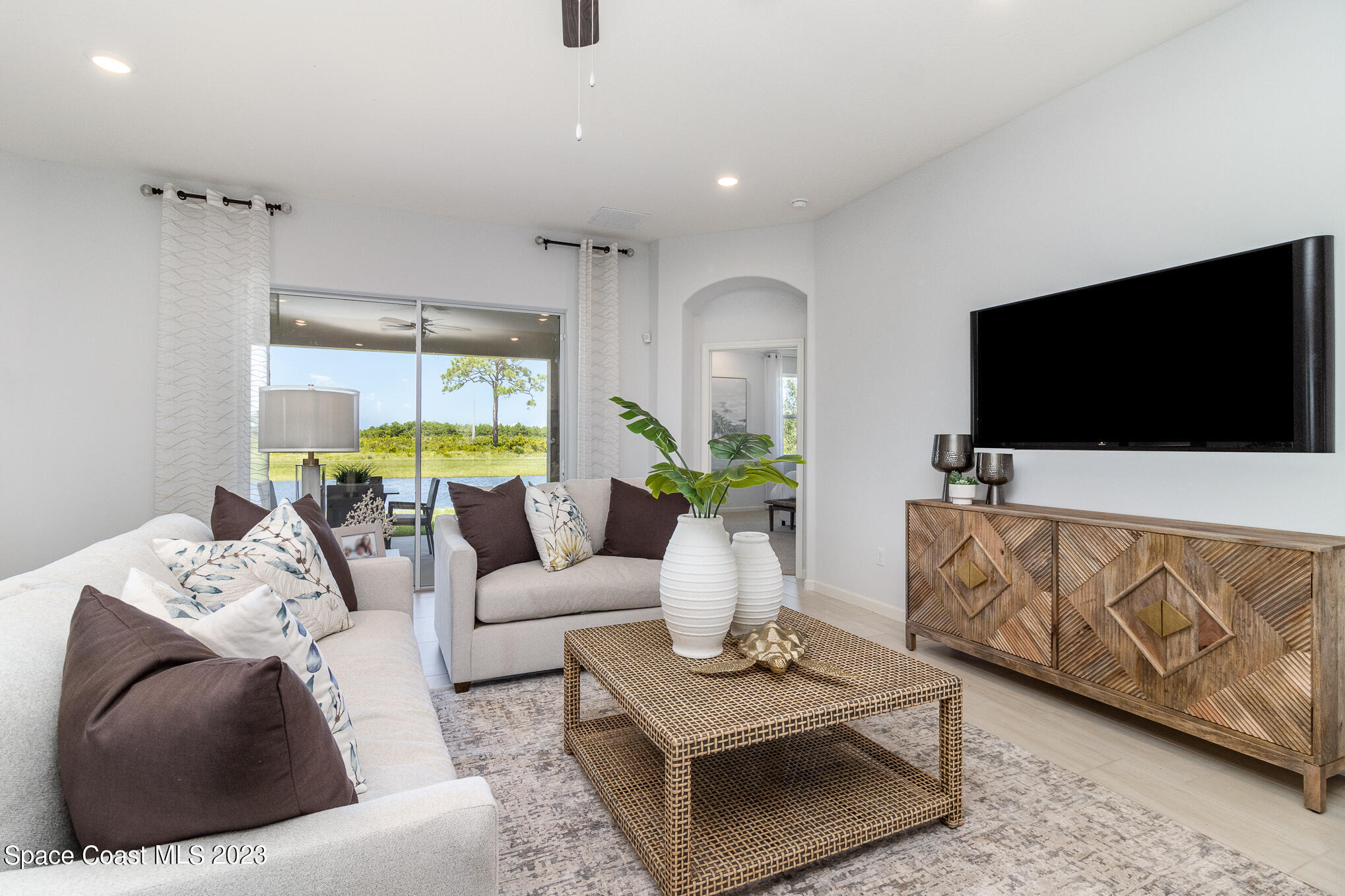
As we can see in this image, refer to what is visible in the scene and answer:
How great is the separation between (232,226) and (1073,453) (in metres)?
5.04

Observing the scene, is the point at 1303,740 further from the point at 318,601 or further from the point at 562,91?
the point at 562,91

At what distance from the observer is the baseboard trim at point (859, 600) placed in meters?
4.01

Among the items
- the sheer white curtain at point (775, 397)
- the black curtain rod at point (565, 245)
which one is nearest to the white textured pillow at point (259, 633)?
the black curtain rod at point (565, 245)

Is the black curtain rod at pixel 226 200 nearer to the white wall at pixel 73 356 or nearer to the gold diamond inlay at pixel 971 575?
the white wall at pixel 73 356

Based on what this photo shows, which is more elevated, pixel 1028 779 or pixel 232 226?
pixel 232 226

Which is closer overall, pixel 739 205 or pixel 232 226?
pixel 232 226

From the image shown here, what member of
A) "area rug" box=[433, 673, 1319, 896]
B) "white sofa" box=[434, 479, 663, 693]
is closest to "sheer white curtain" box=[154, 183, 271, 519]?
"white sofa" box=[434, 479, 663, 693]

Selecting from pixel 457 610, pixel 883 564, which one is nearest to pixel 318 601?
pixel 457 610

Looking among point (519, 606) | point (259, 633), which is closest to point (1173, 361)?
point (519, 606)

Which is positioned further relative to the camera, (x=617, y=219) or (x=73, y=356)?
(x=617, y=219)

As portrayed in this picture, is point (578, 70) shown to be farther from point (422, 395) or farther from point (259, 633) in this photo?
point (422, 395)

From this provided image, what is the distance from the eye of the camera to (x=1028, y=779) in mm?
2066

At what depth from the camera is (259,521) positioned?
86.0 inches

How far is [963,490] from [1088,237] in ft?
4.17
